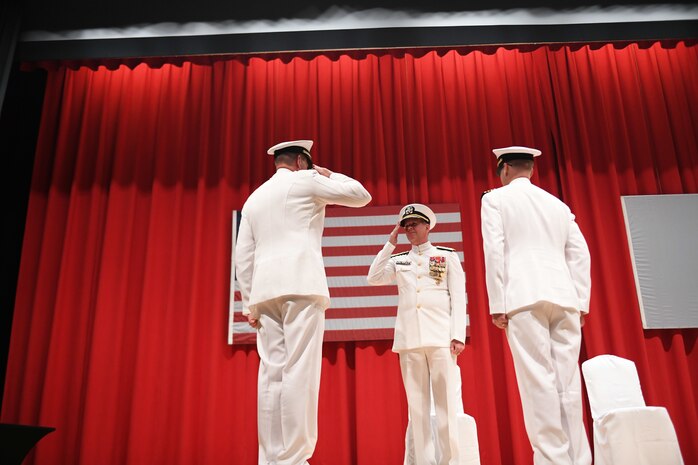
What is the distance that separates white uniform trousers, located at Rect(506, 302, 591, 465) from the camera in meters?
2.45

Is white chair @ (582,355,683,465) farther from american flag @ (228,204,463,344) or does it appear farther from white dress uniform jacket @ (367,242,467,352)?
american flag @ (228,204,463,344)

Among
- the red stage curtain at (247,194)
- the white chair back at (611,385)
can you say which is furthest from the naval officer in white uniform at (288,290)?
the red stage curtain at (247,194)

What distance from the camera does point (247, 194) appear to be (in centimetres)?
524

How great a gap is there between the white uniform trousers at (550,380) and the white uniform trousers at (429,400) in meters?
0.50

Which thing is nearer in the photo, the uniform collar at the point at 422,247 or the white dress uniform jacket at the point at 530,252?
the white dress uniform jacket at the point at 530,252

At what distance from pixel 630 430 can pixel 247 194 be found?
3.51m

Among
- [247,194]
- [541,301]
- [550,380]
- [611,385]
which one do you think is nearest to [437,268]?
[541,301]

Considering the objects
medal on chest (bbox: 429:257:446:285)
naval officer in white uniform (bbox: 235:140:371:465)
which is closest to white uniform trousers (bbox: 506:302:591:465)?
medal on chest (bbox: 429:257:446:285)

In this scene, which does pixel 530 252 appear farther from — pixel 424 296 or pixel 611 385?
pixel 611 385

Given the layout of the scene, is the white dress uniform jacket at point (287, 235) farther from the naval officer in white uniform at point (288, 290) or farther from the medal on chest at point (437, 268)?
the medal on chest at point (437, 268)

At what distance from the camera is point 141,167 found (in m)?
5.43

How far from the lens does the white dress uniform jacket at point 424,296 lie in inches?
121

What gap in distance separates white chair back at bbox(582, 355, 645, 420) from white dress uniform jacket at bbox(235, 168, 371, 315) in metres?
2.11

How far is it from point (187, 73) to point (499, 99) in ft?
10.0
